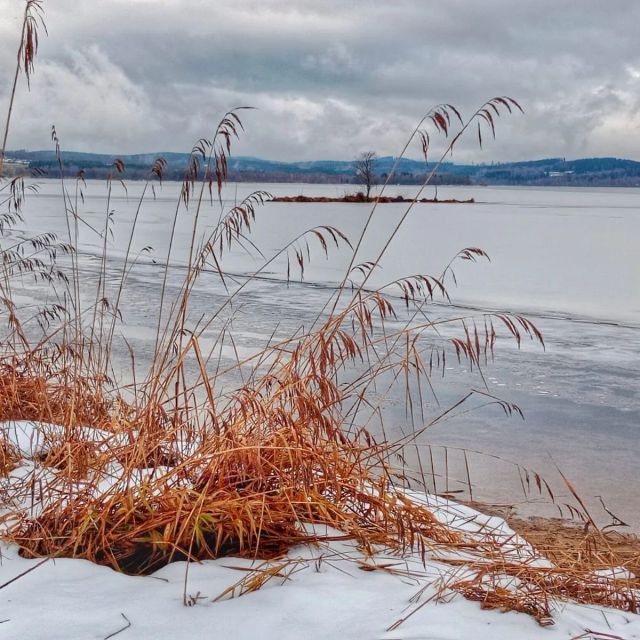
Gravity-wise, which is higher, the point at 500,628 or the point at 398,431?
the point at 500,628

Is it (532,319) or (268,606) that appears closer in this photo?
(268,606)

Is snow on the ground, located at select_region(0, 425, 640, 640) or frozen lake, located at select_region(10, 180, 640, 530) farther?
frozen lake, located at select_region(10, 180, 640, 530)

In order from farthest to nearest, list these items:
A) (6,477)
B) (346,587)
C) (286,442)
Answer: (6,477)
(286,442)
(346,587)

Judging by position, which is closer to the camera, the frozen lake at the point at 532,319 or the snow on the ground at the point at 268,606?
the snow on the ground at the point at 268,606

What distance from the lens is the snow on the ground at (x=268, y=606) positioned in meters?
2.11

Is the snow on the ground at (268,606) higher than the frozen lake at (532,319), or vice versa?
the snow on the ground at (268,606)

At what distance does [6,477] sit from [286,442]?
1.11 meters

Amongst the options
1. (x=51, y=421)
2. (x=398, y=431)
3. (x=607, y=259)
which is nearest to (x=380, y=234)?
(x=607, y=259)

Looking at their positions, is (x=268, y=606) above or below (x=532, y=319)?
above

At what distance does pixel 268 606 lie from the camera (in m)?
2.21

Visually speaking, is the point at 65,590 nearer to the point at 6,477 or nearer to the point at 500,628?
the point at 6,477

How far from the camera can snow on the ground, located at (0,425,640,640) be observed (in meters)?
2.11

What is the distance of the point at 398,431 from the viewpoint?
4902 mm

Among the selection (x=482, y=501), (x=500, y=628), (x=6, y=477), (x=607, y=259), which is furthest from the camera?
(x=607, y=259)
